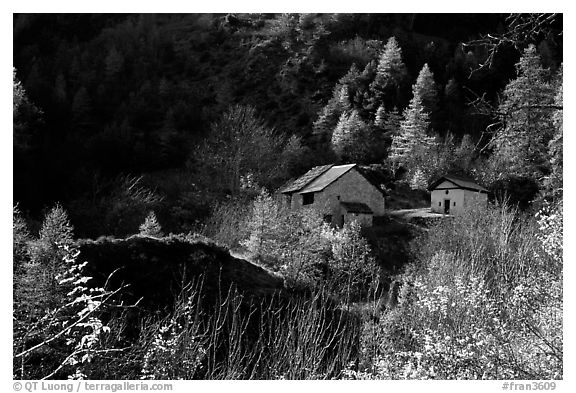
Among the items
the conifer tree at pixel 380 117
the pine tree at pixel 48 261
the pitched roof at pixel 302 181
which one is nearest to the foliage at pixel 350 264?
the pitched roof at pixel 302 181

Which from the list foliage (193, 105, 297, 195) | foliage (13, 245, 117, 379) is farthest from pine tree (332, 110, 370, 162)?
foliage (13, 245, 117, 379)

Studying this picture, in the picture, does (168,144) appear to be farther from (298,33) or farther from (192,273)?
(192,273)

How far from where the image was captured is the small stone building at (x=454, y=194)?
43781 mm

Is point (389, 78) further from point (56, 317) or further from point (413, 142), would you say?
point (56, 317)

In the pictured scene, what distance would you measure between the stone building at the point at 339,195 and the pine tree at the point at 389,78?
17.8m

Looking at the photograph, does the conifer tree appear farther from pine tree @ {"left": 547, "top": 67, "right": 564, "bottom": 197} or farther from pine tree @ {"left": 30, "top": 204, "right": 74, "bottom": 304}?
pine tree @ {"left": 30, "top": 204, "right": 74, "bottom": 304}

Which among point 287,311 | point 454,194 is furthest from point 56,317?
point 454,194

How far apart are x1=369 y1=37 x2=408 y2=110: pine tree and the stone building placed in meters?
17.8

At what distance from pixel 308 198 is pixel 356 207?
325 centimetres

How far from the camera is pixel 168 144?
5350 cm

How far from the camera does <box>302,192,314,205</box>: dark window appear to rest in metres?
43.0

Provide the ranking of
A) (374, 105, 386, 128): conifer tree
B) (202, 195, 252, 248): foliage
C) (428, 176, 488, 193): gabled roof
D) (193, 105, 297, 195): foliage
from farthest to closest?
(374, 105, 386, 128): conifer tree
(193, 105, 297, 195): foliage
(428, 176, 488, 193): gabled roof
(202, 195, 252, 248): foliage

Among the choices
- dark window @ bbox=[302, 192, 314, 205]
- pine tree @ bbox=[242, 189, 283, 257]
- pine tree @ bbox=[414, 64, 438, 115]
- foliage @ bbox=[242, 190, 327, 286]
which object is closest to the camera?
foliage @ bbox=[242, 190, 327, 286]

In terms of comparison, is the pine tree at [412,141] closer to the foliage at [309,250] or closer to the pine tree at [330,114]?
the pine tree at [330,114]
